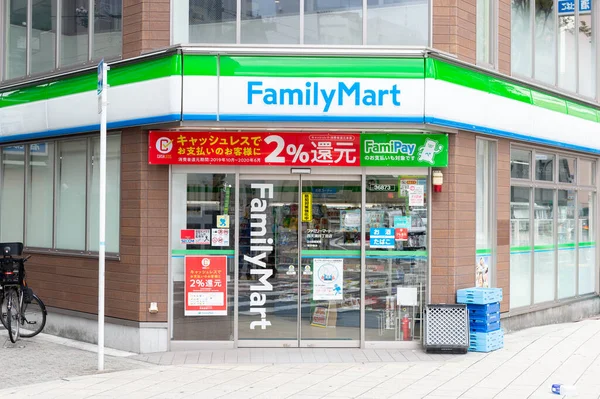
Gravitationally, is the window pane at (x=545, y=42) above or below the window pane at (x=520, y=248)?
above

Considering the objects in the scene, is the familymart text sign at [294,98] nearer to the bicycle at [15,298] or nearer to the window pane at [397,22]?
the window pane at [397,22]

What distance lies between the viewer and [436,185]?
1145cm

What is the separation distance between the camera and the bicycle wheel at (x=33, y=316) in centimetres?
1235

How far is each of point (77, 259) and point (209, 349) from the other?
2.90 metres

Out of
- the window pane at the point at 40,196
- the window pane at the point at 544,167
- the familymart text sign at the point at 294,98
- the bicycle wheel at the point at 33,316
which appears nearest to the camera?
the familymart text sign at the point at 294,98

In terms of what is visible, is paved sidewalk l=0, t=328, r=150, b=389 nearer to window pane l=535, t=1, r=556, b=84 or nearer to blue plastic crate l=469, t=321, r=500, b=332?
blue plastic crate l=469, t=321, r=500, b=332

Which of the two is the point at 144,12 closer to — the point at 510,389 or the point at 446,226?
the point at 446,226

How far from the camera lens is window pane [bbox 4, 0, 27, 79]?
14.5 meters

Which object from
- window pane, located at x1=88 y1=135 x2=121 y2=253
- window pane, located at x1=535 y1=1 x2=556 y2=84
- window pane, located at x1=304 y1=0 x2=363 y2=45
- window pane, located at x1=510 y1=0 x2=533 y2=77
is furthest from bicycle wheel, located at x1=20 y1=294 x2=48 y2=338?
window pane, located at x1=535 y1=1 x2=556 y2=84

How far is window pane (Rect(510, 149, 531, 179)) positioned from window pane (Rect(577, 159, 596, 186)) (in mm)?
2520

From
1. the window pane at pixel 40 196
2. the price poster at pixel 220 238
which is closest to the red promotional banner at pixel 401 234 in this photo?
the price poster at pixel 220 238

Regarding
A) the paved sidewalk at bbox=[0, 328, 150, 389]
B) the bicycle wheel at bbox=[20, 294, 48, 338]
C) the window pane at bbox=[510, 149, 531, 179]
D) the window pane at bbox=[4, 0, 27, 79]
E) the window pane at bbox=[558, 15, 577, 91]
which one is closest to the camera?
the paved sidewalk at bbox=[0, 328, 150, 389]

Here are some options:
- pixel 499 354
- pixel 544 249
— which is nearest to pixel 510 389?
pixel 499 354

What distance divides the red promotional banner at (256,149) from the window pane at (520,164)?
361 centimetres
